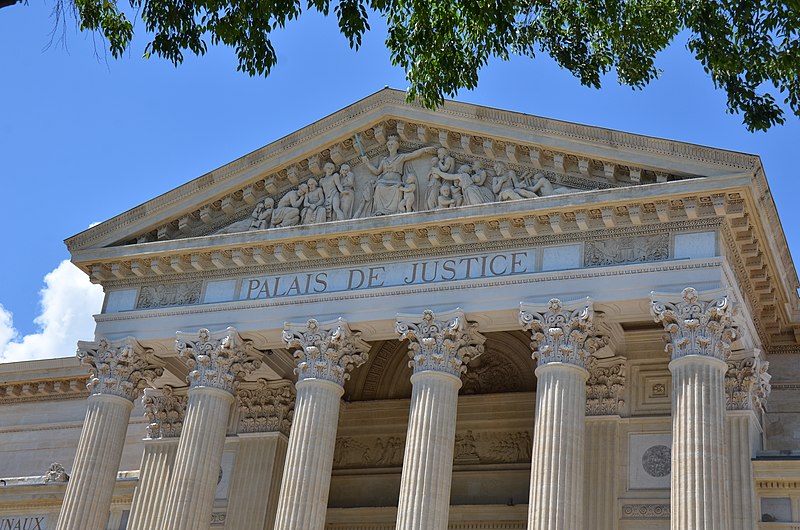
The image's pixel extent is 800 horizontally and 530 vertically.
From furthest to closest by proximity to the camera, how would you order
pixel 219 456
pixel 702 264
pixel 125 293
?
1. pixel 125 293
2. pixel 219 456
3. pixel 702 264

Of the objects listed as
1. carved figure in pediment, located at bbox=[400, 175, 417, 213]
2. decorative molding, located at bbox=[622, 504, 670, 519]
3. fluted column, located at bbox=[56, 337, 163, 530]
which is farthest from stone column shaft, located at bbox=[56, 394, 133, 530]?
decorative molding, located at bbox=[622, 504, 670, 519]

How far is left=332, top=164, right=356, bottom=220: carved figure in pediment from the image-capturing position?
2608 centimetres

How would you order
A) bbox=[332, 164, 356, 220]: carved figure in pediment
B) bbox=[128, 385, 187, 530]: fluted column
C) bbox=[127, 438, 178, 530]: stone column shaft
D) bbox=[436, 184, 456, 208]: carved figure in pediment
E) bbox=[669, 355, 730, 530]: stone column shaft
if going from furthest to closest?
bbox=[128, 385, 187, 530]: fluted column, bbox=[127, 438, 178, 530]: stone column shaft, bbox=[332, 164, 356, 220]: carved figure in pediment, bbox=[436, 184, 456, 208]: carved figure in pediment, bbox=[669, 355, 730, 530]: stone column shaft

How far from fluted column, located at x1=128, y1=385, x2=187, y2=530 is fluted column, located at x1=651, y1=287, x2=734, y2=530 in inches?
500

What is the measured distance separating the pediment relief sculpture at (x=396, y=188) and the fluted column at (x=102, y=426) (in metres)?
3.81

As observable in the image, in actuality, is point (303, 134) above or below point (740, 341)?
above

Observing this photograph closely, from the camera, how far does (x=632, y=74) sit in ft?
51.1

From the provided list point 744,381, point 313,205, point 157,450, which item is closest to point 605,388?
point 744,381

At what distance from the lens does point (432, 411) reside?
23.2 meters

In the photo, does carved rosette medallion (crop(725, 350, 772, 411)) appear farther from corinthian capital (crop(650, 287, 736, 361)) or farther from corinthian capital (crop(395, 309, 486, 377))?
corinthian capital (crop(395, 309, 486, 377))

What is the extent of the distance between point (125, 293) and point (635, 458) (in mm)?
12894

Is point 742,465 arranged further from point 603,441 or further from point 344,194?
point 344,194

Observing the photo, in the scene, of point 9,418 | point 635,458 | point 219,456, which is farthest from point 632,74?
point 9,418

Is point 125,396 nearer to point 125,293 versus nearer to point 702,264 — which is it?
point 125,293
